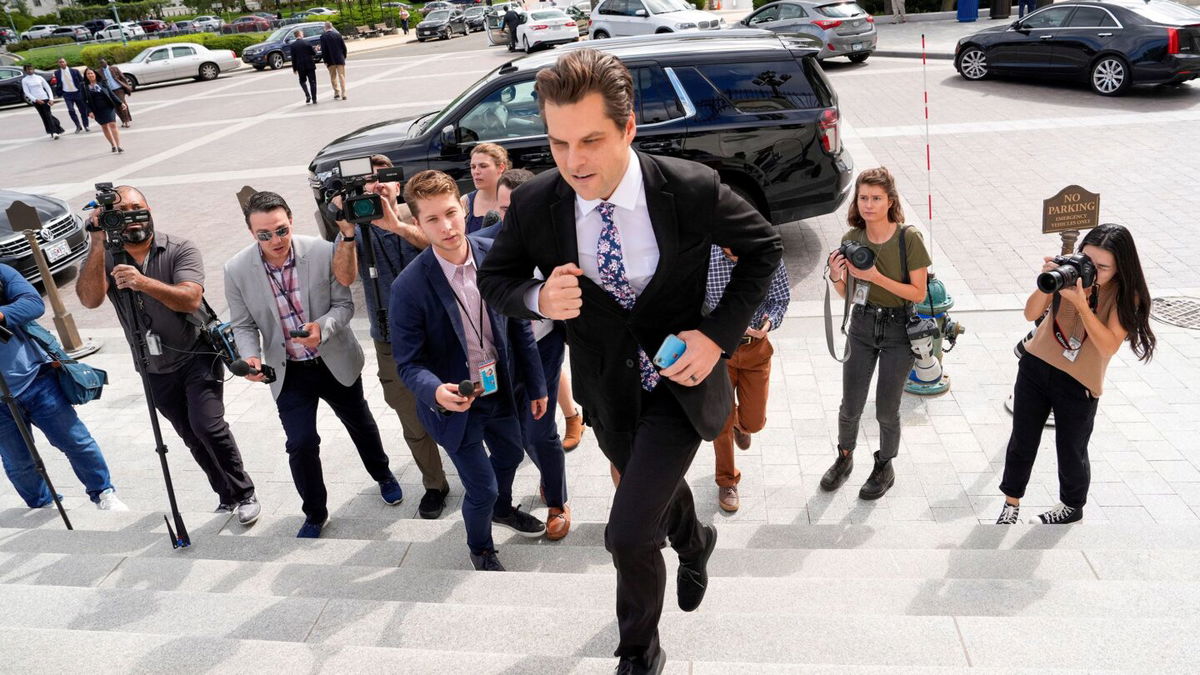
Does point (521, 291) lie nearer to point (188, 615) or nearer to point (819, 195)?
point (188, 615)

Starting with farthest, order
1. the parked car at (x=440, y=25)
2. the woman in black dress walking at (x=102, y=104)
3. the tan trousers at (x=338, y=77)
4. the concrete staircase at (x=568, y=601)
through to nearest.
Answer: the parked car at (x=440, y=25)
the tan trousers at (x=338, y=77)
the woman in black dress walking at (x=102, y=104)
the concrete staircase at (x=568, y=601)

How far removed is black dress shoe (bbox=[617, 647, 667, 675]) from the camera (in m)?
2.69

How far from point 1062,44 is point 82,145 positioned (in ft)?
65.1

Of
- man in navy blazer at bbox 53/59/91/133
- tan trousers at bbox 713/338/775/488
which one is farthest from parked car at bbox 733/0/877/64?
man in navy blazer at bbox 53/59/91/133

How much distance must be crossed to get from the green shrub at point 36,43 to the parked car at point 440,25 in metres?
30.5

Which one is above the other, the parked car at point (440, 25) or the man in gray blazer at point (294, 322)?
the parked car at point (440, 25)

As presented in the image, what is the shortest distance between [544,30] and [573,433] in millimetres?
22874

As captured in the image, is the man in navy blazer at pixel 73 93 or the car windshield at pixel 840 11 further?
the man in navy blazer at pixel 73 93

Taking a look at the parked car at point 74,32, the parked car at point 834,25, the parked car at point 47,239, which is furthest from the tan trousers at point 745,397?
the parked car at point 74,32

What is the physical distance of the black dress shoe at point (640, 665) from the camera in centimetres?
269

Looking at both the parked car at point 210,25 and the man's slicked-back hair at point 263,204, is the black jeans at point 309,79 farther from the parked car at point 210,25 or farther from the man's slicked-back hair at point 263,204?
the parked car at point 210,25

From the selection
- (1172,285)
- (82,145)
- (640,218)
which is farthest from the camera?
(82,145)

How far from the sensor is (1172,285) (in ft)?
22.0

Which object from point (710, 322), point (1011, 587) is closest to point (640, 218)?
point (710, 322)
